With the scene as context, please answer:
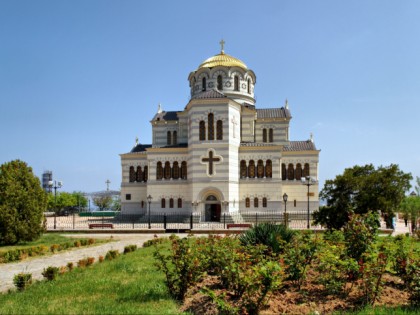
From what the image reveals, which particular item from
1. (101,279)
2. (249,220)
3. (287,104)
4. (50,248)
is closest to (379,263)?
(101,279)

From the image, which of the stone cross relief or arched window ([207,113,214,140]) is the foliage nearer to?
the stone cross relief

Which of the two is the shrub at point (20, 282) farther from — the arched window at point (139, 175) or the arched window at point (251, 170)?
the arched window at point (139, 175)

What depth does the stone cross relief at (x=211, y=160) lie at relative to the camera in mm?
34594

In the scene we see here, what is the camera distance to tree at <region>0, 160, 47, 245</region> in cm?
2061

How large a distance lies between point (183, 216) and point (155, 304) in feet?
92.2

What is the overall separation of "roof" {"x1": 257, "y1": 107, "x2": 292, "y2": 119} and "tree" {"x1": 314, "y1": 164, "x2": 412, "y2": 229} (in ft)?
70.7

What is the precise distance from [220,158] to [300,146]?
385 inches

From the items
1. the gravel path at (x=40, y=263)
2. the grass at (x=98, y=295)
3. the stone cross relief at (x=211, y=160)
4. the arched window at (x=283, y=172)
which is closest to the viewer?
the grass at (x=98, y=295)

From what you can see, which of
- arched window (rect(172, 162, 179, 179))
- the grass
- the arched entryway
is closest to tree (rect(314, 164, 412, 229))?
the grass

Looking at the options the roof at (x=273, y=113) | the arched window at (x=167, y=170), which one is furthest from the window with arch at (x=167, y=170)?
the roof at (x=273, y=113)

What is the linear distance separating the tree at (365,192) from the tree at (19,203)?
15626 mm

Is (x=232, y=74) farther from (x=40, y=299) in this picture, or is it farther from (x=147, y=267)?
(x=40, y=299)

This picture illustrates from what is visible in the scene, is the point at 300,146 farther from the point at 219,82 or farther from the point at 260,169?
the point at 219,82

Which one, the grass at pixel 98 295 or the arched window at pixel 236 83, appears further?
the arched window at pixel 236 83
